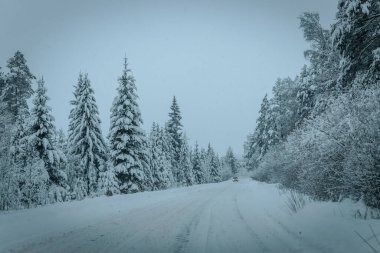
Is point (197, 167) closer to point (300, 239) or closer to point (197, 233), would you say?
point (197, 233)

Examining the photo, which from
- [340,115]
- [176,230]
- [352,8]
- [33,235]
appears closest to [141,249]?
[176,230]

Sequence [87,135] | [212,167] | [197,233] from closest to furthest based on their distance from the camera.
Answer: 1. [197,233]
2. [87,135]
3. [212,167]

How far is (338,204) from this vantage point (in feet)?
27.5

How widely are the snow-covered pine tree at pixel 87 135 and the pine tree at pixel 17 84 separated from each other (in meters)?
4.45

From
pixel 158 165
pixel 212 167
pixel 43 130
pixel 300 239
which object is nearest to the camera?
pixel 300 239

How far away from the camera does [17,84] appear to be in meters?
28.4

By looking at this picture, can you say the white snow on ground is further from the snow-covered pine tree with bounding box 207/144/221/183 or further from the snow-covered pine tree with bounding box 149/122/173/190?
the snow-covered pine tree with bounding box 207/144/221/183

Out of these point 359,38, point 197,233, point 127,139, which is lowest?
point 197,233

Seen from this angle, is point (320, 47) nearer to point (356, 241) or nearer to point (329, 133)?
point (329, 133)

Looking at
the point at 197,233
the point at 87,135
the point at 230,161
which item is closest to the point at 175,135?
the point at 87,135

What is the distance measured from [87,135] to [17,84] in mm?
7698

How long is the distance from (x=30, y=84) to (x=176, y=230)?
86.0 feet

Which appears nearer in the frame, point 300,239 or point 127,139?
point 300,239

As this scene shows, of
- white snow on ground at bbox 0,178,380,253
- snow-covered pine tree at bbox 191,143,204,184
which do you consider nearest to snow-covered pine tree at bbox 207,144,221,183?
snow-covered pine tree at bbox 191,143,204,184
